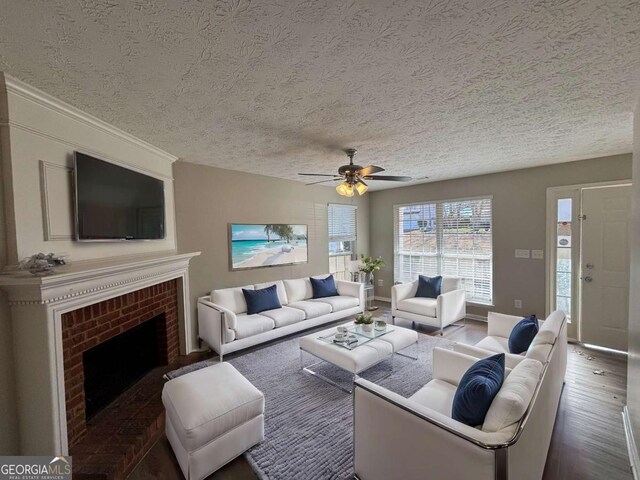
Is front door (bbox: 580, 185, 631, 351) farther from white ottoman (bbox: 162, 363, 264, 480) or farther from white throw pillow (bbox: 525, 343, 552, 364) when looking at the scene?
white ottoman (bbox: 162, 363, 264, 480)

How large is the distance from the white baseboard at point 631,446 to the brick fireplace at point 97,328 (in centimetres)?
373

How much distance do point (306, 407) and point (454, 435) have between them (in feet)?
5.27

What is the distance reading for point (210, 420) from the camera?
1.79 metres

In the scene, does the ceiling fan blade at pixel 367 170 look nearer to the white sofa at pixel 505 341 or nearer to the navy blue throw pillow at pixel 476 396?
the white sofa at pixel 505 341

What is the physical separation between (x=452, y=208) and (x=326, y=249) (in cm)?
254

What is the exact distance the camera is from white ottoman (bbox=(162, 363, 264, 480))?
1752 mm

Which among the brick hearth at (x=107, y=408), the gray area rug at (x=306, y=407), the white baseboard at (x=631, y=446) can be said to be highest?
the brick hearth at (x=107, y=408)

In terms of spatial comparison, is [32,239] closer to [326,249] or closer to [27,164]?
[27,164]

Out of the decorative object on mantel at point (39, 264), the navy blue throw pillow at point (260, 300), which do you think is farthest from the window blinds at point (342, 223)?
the decorative object on mantel at point (39, 264)

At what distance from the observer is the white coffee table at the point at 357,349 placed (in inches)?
109

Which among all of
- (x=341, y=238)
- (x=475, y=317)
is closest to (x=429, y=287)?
(x=475, y=317)

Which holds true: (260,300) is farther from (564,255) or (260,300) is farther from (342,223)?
(564,255)

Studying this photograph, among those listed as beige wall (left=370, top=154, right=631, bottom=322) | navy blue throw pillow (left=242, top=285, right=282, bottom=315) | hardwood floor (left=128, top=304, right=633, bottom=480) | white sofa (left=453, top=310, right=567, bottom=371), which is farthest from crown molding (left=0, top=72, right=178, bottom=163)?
A: beige wall (left=370, top=154, right=631, bottom=322)

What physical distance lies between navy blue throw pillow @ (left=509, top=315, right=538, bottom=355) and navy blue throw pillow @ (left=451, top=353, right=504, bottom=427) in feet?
3.53
